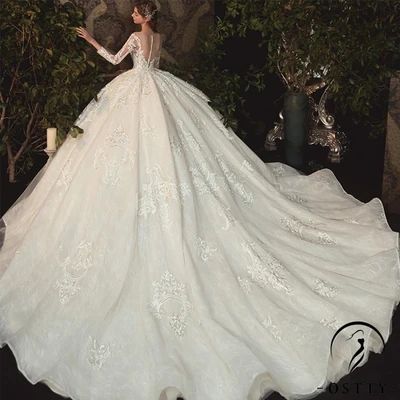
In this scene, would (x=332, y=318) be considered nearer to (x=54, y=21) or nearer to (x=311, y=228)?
(x=311, y=228)

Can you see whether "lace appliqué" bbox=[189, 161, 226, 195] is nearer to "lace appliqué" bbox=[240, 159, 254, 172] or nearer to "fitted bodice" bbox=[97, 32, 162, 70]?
"lace appliqué" bbox=[240, 159, 254, 172]

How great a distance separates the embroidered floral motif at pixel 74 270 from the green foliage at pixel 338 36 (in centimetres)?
227

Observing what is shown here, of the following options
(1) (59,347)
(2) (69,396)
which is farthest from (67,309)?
(2) (69,396)

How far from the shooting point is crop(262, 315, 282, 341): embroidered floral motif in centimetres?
252

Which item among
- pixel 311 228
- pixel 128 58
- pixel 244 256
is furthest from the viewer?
pixel 128 58

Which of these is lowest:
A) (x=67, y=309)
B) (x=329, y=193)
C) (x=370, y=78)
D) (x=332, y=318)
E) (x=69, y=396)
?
(x=69, y=396)

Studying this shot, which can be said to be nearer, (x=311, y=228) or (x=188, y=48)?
(x=311, y=228)

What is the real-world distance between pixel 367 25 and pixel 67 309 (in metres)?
3.32

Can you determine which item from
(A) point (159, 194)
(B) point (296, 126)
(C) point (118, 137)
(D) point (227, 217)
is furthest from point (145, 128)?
(B) point (296, 126)

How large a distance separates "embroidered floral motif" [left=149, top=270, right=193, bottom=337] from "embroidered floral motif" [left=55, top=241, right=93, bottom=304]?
13.8 inches

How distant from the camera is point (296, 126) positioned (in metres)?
5.30

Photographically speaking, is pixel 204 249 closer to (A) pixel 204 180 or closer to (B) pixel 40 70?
(A) pixel 204 180

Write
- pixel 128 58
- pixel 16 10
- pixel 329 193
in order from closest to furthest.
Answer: pixel 16 10 → pixel 329 193 → pixel 128 58

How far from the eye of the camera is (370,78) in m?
4.73
